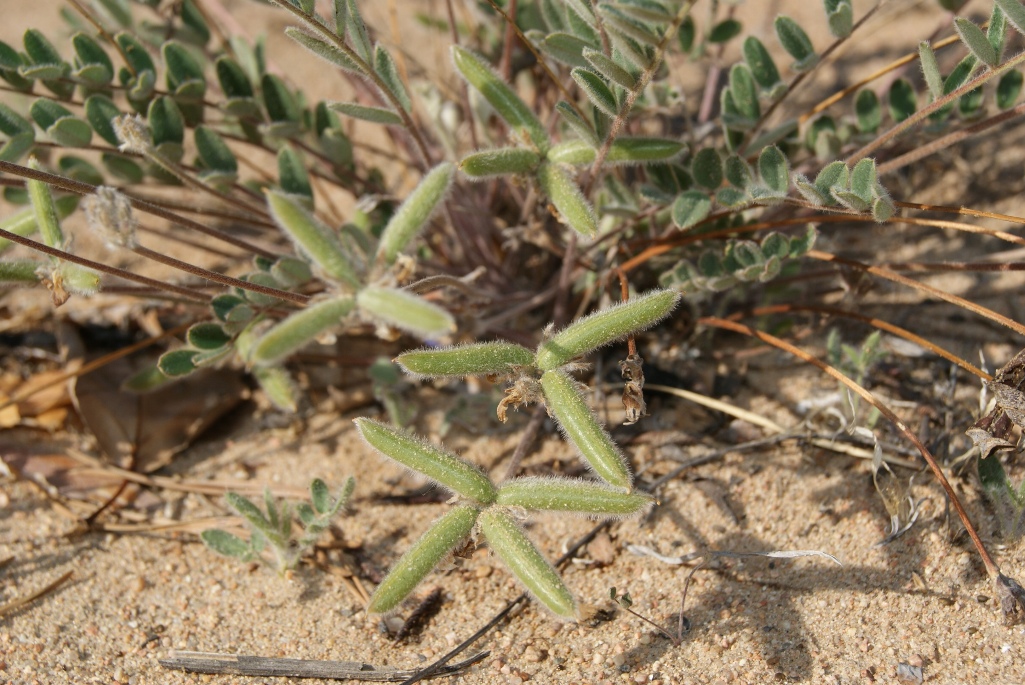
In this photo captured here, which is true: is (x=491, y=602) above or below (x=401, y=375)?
below

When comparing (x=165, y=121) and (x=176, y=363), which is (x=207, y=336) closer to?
(x=176, y=363)

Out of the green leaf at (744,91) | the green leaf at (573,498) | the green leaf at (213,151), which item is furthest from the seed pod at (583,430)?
the green leaf at (213,151)

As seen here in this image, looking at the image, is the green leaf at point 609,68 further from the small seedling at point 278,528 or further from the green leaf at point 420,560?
the small seedling at point 278,528

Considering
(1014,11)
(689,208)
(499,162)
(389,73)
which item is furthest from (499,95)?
(1014,11)

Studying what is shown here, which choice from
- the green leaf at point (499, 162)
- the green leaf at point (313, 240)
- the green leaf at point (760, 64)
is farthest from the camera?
the green leaf at point (760, 64)

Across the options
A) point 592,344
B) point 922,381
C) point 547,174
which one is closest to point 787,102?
point 922,381

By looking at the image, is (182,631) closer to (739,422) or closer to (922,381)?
(739,422)

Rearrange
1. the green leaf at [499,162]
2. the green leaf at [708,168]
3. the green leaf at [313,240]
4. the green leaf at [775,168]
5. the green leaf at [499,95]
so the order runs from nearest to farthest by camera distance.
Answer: the green leaf at [313,240]
the green leaf at [499,162]
the green leaf at [499,95]
the green leaf at [775,168]
the green leaf at [708,168]
